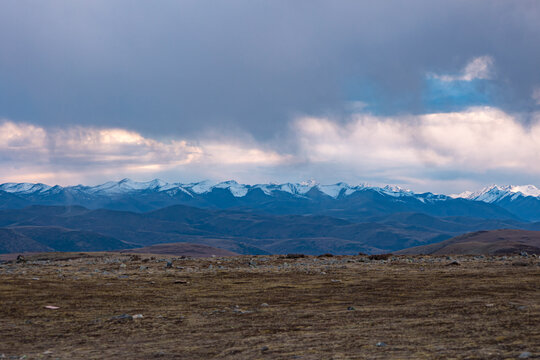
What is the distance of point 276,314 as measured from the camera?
816 inches

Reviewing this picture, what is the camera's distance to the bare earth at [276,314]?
47.6ft

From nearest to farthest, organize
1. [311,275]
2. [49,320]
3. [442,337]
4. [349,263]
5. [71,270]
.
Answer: [442,337] → [49,320] → [311,275] → [71,270] → [349,263]

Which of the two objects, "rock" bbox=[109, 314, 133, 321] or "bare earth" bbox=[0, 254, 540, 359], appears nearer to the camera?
"bare earth" bbox=[0, 254, 540, 359]

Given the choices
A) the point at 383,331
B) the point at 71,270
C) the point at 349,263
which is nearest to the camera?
the point at 383,331

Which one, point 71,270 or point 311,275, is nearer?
point 311,275

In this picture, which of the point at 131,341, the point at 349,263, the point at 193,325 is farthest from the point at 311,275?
the point at 131,341

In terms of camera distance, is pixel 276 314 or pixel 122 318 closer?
pixel 122 318

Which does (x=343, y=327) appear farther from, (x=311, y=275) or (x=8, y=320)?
(x=311, y=275)

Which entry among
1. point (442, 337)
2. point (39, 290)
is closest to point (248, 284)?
point (39, 290)

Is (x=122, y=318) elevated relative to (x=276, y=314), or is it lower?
lower

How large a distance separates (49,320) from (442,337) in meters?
15.1

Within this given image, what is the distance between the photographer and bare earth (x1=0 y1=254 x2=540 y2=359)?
14.5m

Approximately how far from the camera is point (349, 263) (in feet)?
140

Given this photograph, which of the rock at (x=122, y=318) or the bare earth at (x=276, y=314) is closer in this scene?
the bare earth at (x=276, y=314)
